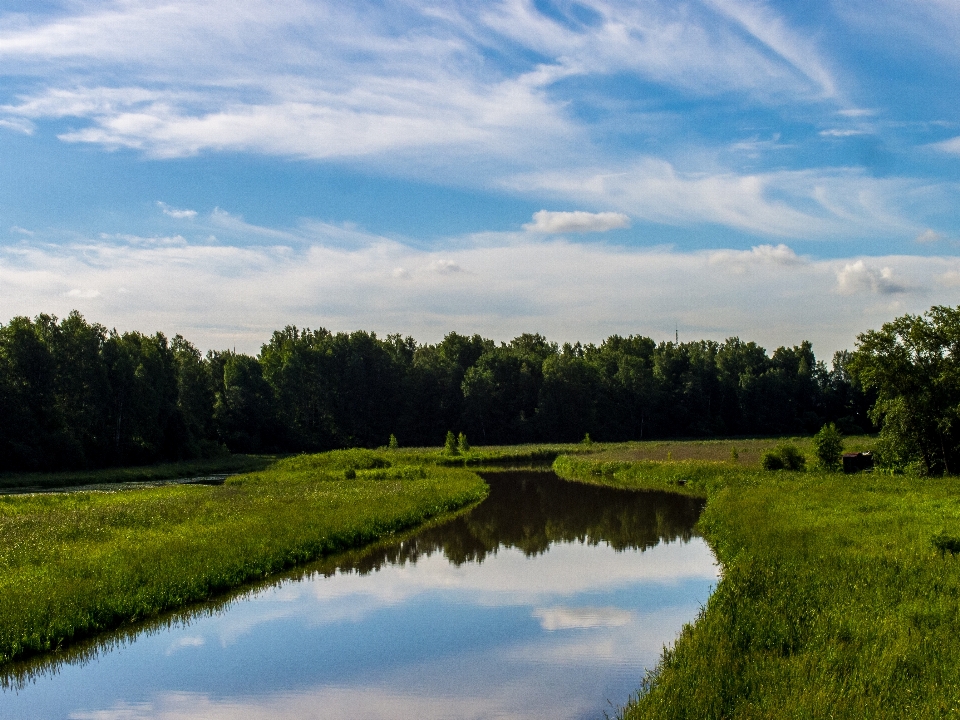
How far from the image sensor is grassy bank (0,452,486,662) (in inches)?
666

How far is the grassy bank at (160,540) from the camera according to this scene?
1691cm

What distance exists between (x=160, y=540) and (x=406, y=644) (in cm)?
1157

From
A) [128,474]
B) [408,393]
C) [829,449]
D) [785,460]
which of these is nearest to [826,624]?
[829,449]

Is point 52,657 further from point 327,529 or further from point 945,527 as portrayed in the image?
point 945,527

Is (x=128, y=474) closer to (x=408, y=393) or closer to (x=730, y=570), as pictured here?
(x=730, y=570)

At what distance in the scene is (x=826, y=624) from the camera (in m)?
14.1

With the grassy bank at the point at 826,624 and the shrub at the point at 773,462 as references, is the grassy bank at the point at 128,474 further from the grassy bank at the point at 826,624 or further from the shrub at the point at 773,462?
the grassy bank at the point at 826,624

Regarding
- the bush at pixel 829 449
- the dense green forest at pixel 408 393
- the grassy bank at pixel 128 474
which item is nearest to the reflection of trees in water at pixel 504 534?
the bush at pixel 829 449

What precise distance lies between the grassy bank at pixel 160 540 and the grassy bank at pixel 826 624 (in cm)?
1199

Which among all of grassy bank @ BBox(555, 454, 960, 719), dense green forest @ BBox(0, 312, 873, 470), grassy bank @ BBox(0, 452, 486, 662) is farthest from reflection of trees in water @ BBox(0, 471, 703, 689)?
dense green forest @ BBox(0, 312, 873, 470)

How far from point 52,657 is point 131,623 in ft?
8.24

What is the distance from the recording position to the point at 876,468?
154 feet

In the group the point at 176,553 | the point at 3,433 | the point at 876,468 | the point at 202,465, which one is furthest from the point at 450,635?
the point at 202,465

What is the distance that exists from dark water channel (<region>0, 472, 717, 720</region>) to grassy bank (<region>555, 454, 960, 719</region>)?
57.4 inches
